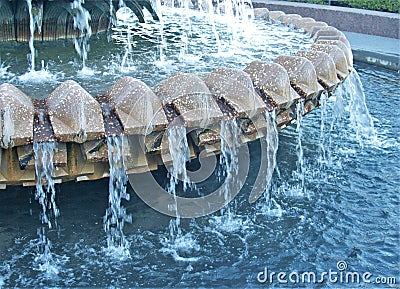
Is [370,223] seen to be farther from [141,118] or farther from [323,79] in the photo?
[141,118]

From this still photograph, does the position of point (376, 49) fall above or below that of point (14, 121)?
below

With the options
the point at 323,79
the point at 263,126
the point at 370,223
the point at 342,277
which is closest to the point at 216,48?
the point at 323,79

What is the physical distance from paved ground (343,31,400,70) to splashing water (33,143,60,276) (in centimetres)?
686

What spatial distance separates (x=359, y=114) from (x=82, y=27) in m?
3.61

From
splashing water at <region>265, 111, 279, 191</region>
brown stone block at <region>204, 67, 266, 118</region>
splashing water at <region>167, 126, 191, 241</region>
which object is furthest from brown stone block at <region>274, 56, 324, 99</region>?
splashing water at <region>167, 126, 191, 241</region>

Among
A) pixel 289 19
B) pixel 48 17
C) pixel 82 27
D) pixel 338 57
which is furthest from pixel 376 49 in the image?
pixel 48 17

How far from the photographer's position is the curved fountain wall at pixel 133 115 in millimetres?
4078

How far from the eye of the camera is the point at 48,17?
6.08 meters

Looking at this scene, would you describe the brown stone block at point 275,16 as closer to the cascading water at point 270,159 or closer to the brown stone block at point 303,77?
the cascading water at point 270,159

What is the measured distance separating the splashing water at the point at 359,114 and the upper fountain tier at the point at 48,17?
108 inches

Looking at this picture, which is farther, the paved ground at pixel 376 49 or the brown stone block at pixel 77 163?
the paved ground at pixel 376 49

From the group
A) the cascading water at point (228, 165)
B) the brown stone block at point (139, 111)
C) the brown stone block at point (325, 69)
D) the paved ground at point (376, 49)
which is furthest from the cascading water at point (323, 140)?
the paved ground at point (376, 49)

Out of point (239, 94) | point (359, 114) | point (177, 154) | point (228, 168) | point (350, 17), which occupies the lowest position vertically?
point (228, 168)

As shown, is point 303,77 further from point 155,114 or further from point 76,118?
point 76,118
